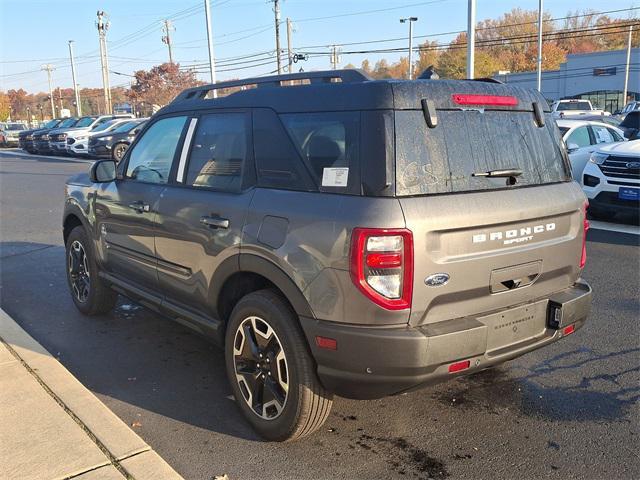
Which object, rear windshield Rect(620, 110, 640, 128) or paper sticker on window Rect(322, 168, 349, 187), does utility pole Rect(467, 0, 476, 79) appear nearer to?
rear windshield Rect(620, 110, 640, 128)

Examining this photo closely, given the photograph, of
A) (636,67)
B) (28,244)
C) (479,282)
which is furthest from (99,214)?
(636,67)

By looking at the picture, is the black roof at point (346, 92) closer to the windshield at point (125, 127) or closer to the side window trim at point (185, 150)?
the side window trim at point (185, 150)

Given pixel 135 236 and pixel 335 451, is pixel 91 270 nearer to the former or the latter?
pixel 135 236

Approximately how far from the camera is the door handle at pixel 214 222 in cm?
341

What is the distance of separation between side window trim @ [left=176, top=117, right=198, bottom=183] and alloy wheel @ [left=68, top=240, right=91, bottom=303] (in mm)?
1805

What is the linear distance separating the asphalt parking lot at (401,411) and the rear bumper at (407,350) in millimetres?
501

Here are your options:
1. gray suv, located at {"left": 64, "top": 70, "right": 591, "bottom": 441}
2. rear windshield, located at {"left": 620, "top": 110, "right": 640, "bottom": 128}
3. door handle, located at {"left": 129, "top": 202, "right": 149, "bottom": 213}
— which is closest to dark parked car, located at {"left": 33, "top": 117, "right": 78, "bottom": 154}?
rear windshield, located at {"left": 620, "top": 110, "right": 640, "bottom": 128}

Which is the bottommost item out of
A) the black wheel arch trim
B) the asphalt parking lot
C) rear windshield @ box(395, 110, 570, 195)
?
the asphalt parking lot

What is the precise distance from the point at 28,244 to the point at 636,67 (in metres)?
66.2

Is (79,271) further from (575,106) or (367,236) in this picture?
(575,106)

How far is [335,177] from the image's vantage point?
293 centimetres

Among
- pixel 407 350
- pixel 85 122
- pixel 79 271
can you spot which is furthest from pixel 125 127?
pixel 407 350

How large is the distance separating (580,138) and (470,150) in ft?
30.3

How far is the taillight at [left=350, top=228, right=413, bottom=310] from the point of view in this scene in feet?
8.82
